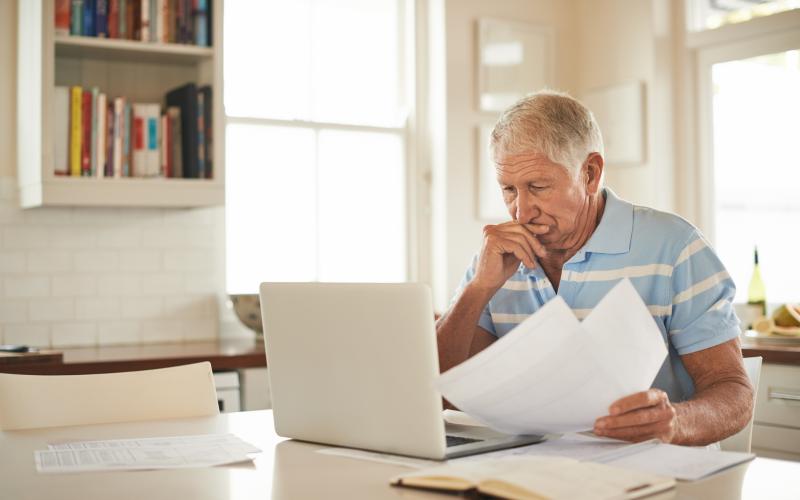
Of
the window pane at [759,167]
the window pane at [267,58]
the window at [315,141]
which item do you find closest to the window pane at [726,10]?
the window pane at [759,167]

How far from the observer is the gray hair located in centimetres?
197

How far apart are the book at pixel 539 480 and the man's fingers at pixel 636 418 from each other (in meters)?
0.18

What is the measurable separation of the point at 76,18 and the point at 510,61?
2024mm

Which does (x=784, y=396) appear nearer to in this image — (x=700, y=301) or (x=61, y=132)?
(x=700, y=301)

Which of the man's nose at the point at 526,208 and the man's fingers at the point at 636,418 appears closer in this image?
the man's fingers at the point at 636,418

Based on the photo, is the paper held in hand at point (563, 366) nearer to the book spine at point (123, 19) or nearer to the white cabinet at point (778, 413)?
the white cabinet at point (778, 413)

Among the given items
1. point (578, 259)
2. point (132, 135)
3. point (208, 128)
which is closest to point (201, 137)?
point (208, 128)

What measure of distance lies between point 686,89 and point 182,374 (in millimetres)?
2999

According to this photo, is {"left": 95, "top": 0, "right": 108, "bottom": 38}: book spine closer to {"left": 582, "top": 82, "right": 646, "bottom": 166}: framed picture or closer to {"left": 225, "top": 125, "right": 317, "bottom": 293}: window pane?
{"left": 225, "top": 125, "right": 317, "bottom": 293}: window pane

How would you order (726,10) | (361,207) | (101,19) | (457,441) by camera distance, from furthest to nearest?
(361,207) → (726,10) → (101,19) → (457,441)

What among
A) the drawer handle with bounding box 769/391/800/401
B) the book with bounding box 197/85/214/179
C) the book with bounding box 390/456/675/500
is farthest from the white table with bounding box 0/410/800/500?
the book with bounding box 197/85/214/179

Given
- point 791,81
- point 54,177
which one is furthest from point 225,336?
point 791,81

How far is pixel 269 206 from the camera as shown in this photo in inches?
164

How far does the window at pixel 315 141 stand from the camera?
4113mm
